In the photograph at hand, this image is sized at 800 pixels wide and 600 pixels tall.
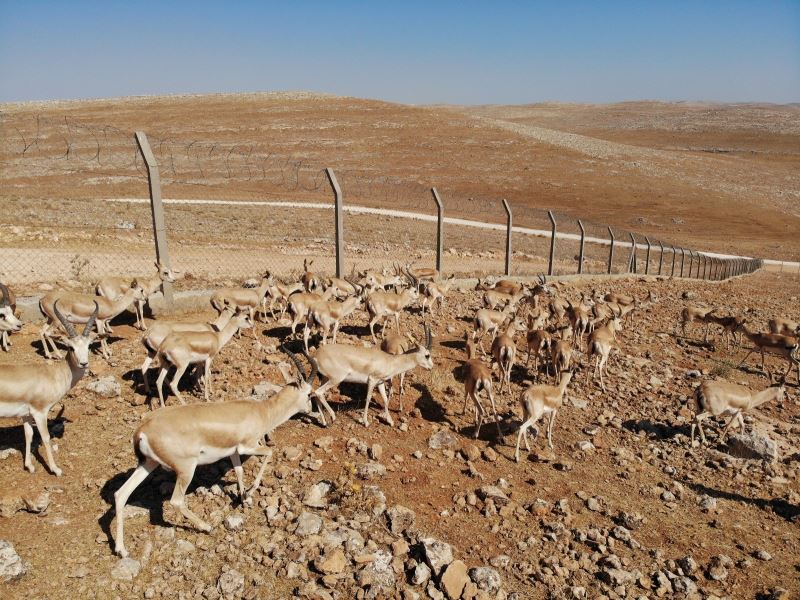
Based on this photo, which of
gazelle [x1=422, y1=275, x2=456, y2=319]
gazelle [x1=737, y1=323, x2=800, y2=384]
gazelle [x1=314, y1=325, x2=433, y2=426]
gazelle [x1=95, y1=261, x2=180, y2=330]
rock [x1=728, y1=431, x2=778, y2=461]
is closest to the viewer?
gazelle [x1=314, y1=325, x2=433, y2=426]

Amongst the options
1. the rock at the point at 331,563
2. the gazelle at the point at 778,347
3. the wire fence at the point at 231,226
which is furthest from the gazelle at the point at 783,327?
the rock at the point at 331,563

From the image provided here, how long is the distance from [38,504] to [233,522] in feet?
6.94

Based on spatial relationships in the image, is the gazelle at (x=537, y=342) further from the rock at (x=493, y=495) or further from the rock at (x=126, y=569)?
the rock at (x=126, y=569)

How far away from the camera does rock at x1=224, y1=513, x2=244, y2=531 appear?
6662mm

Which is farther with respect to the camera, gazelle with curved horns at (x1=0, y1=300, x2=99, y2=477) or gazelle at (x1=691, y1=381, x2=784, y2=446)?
gazelle at (x1=691, y1=381, x2=784, y2=446)

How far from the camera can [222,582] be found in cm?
588

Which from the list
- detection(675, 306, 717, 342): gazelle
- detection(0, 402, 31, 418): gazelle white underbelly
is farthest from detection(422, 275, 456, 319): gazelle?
detection(0, 402, 31, 418): gazelle white underbelly

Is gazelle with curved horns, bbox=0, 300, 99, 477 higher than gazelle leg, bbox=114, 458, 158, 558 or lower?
higher

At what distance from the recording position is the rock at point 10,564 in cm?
561

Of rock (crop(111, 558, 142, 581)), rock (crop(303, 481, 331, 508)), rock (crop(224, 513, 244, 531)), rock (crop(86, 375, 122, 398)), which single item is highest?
rock (crop(86, 375, 122, 398))

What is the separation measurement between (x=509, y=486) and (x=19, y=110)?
116 meters

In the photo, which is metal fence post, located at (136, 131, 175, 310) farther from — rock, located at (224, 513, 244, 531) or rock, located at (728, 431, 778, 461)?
rock, located at (728, 431, 778, 461)

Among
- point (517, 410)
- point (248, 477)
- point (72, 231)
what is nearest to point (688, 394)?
point (517, 410)

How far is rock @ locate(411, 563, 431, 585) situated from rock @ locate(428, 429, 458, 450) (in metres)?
2.72
